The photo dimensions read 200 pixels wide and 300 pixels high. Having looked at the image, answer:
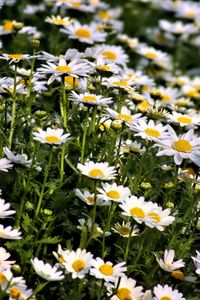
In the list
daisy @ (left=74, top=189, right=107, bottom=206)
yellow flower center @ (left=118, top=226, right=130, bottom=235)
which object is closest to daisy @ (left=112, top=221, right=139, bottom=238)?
yellow flower center @ (left=118, top=226, right=130, bottom=235)

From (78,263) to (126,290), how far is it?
0.26 metres

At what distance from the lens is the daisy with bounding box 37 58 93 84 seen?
3.13 m

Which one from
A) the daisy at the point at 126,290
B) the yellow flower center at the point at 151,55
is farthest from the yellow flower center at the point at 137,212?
the yellow flower center at the point at 151,55

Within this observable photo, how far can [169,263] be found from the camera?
2.85m

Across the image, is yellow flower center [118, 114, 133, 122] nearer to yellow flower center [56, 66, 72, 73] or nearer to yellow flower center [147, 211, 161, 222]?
yellow flower center [56, 66, 72, 73]

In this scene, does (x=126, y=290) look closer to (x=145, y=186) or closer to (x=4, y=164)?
(x=145, y=186)

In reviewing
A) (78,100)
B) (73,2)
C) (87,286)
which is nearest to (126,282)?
(87,286)

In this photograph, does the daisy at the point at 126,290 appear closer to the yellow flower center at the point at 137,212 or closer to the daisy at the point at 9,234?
the yellow flower center at the point at 137,212

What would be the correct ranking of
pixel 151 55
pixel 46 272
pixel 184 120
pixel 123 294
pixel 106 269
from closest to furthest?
1. pixel 46 272
2. pixel 106 269
3. pixel 123 294
4. pixel 184 120
5. pixel 151 55

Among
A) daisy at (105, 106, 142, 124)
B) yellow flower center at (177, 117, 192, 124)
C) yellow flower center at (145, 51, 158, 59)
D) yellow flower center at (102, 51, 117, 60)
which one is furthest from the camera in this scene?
yellow flower center at (145, 51, 158, 59)

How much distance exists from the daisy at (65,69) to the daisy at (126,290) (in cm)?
91

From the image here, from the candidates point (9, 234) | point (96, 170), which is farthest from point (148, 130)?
point (9, 234)

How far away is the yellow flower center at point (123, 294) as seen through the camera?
2.78 metres

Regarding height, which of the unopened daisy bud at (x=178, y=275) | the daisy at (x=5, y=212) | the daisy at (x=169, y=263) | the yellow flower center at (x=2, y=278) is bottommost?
the unopened daisy bud at (x=178, y=275)
